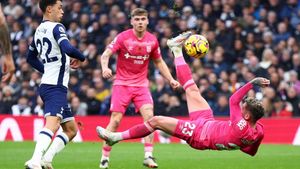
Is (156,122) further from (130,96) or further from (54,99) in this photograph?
(130,96)

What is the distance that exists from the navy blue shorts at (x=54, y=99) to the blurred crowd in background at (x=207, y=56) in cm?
992

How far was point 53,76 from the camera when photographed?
11.2 metres

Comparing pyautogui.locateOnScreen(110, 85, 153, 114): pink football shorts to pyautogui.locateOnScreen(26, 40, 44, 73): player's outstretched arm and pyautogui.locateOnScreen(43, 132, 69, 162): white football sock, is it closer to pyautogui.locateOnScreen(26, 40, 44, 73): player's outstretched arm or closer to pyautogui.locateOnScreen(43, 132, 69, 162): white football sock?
pyautogui.locateOnScreen(26, 40, 44, 73): player's outstretched arm

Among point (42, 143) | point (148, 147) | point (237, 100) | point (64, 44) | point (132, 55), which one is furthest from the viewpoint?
point (132, 55)

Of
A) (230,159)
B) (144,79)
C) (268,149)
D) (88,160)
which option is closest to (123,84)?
(144,79)

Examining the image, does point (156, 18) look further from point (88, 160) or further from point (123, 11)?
point (88, 160)

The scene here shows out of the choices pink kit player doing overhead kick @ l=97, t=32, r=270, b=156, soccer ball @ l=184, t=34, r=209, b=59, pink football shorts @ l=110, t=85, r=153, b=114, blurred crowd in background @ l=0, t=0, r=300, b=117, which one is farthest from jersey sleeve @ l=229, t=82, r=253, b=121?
blurred crowd in background @ l=0, t=0, r=300, b=117

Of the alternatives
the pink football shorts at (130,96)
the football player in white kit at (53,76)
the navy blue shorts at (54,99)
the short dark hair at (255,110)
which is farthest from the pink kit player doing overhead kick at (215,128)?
the pink football shorts at (130,96)

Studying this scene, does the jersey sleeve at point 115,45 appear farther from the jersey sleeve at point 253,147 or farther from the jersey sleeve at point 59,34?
the jersey sleeve at point 253,147

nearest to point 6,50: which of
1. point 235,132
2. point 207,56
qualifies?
point 235,132

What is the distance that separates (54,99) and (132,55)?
2.96m

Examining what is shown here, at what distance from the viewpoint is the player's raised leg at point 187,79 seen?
471 inches

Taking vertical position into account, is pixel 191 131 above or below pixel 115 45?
below

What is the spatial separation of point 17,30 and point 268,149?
450 inches
